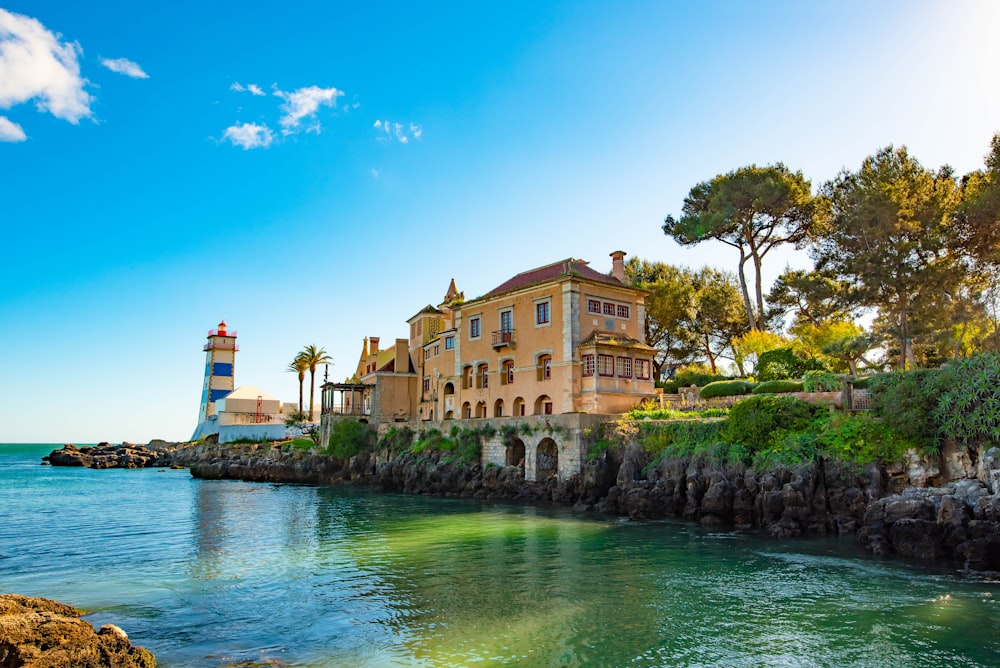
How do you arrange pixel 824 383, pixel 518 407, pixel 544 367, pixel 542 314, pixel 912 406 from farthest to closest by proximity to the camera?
pixel 518 407
pixel 542 314
pixel 544 367
pixel 824 383
pixel 912 406

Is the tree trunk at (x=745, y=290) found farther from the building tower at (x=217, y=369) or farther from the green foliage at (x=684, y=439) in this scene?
the building tower at (x=217, y=369)

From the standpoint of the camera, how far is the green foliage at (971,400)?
19194mm

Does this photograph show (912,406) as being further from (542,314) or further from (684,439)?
(542,314)

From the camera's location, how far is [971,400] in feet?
64.6

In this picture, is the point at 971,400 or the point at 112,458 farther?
the point at 112,458

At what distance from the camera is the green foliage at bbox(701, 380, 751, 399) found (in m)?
32.0

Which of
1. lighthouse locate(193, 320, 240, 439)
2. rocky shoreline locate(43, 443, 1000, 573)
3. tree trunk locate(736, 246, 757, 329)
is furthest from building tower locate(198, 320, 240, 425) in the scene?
tree trunk locate(736, 246, 757, 329)

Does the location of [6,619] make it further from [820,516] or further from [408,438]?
[408,438]

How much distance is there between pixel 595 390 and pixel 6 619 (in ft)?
99.4

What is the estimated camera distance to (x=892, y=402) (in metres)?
21.7

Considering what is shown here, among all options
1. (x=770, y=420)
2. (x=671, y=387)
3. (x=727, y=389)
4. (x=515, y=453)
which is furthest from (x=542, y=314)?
(x=770, y=420)

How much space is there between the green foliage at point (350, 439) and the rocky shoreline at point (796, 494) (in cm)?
986

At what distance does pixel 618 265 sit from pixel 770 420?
18579mm

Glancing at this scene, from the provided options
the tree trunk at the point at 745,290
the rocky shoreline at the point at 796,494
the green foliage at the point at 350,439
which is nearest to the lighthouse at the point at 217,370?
the green foliage at the point at 350,439
